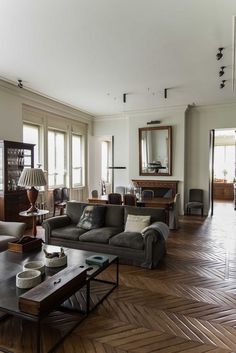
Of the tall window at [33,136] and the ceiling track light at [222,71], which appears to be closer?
the ceiling track light at [222,71]

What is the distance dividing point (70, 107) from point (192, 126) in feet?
12.3

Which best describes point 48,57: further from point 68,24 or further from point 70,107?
point 70,107

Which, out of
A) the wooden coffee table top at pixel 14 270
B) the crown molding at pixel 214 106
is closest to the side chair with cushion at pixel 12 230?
the wooden coffee table top at pixel 14 270

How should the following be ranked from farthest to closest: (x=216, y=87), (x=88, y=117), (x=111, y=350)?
(x=88, y=117)
(x=216, y=87)
(x=111, y=350)

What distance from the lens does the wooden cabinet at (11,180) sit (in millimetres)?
5027

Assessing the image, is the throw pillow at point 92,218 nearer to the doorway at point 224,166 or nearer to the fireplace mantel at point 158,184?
the fireplace mantel at point 158,184

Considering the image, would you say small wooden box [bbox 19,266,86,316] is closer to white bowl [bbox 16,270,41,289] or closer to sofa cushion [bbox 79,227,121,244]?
white bowl [bbox 16,270,41,289]

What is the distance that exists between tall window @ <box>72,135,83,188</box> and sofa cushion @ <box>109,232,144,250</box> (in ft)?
15.9

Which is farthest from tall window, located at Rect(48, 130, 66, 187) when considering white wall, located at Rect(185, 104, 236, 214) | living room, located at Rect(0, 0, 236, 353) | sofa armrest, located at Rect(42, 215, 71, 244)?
white wall, located at Rect(185, 104, 236, 214)

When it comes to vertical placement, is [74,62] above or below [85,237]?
above

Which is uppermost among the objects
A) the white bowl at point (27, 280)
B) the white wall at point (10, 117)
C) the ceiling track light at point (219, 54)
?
the ceiling track light at point (219, 54)

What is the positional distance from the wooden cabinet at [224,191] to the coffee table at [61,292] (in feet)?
31.8

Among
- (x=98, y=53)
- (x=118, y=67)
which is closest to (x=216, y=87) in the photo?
(x=118, y=67)

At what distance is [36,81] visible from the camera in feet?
17.6
